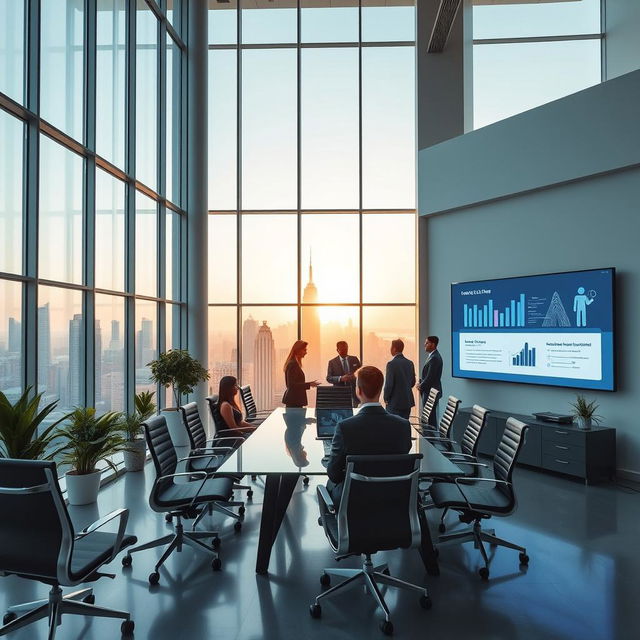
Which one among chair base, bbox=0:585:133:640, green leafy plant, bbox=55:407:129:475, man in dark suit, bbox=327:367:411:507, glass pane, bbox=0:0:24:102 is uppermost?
glass pane, bbox=0:0:24:102

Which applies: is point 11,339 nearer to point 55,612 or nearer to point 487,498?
point 55,612

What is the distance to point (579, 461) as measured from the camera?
579 cm

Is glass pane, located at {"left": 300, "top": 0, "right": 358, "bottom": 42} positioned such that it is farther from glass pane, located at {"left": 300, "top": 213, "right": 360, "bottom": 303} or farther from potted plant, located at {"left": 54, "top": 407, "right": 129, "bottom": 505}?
potted plant, located at {"left": 54, "top": 407, "right": 129, "bottom": 505}

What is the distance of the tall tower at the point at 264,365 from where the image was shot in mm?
9781

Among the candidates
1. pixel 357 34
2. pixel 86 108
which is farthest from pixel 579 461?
pixel 357 34

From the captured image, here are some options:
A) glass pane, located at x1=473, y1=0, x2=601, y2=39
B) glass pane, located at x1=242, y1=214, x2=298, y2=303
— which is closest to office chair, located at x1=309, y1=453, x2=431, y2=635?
glass pane, located at x1=242, y1=214, x2=298, y2=303

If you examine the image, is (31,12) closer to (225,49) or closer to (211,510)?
(211,510)

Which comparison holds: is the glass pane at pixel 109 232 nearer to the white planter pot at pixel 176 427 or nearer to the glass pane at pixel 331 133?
the white planter pot at pixel 176 427

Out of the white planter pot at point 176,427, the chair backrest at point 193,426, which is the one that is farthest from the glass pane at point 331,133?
the chair backrest at point 193,426

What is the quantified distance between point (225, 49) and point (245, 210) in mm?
2992

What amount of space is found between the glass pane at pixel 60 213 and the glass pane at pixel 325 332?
4673 mm

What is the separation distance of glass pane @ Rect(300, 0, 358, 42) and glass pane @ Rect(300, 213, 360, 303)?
324 cm

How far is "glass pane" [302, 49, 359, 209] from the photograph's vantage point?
966 cm

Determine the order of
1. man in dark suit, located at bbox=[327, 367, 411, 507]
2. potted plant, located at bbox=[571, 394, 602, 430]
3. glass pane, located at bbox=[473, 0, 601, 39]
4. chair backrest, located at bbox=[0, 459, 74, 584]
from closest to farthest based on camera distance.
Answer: chair backrest, located at bbox=[0, 459, 74, 584], man in dark suit, located at bbox=[327, 367, 411, 507], potted plant, located at bbox=[571, 394, 602, 430], glass pane, located at bbox=[473, 0, 601, 39]
